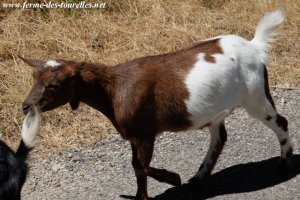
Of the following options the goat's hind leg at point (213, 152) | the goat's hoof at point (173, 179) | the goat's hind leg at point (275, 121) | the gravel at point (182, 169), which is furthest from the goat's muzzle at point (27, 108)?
the goat's hind leg at point (275, 121)

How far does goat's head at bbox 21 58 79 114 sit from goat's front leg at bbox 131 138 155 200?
2.15 feet

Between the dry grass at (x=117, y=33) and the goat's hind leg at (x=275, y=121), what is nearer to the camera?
the goat's hind leg at (x=275, y=121)

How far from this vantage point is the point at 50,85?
482cm

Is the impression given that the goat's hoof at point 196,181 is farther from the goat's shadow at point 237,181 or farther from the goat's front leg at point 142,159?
the goat's front leg at point 142,159

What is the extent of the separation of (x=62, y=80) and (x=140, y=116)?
2.14 feet

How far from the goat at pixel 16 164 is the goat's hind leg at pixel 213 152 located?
1.57 metres

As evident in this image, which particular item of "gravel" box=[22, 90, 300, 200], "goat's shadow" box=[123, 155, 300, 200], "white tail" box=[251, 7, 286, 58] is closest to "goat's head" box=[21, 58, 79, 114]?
"gravel" box=[22, 90, 300, 200]

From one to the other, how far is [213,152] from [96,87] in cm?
127

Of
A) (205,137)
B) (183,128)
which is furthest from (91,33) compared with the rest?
(183,128)

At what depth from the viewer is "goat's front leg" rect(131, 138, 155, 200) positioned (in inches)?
201

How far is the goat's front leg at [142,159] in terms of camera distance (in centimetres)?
511

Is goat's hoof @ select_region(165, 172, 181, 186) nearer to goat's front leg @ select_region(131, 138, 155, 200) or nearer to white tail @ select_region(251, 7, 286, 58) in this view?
goat's front leg @ select_region(131, 138, 155, 200)

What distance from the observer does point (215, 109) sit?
5.27m

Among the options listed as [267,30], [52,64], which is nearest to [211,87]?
[267,30]
